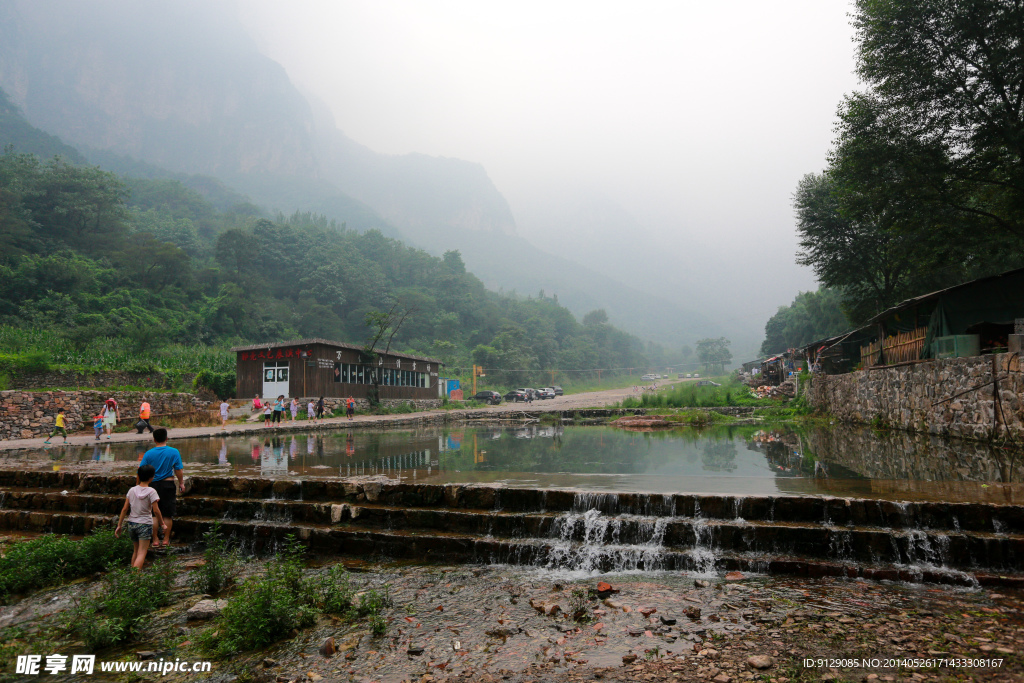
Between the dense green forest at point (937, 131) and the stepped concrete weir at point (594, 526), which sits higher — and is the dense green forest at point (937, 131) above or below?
above

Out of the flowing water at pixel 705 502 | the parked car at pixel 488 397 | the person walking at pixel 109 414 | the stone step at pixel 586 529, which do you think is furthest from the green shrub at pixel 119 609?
the parked car at pixel 488 397

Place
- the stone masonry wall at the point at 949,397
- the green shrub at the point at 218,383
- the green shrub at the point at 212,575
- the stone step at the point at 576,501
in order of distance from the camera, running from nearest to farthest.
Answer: the green shrub at the point at 212,575
the stone step at the point at 576,501
the stone masonry wall at the point at 949,397
the green shrub at the point at 218,383

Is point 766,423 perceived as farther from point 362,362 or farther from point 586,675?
point 362,362

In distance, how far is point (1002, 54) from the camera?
47.8 ft

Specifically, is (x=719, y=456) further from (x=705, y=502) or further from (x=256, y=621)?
(x=256, y=621)

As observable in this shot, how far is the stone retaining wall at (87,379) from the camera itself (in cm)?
2541

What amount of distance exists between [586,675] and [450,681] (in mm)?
966

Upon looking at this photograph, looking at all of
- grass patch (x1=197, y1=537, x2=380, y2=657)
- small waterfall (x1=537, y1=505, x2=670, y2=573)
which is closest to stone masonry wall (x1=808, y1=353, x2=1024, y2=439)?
small waterfall (x1=537, y1=505, x2=670, y2=573)

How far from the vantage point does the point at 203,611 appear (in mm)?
5023

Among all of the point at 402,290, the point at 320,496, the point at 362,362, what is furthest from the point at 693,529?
the point at 402,290

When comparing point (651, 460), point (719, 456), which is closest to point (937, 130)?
point (719, 456)

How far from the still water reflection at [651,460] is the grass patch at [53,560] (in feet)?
11.5

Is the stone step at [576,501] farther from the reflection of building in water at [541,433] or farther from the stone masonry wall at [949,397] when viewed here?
the reflection of building in water at [541,433]

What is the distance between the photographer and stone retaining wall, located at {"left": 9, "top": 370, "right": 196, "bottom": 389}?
83.4 ft
